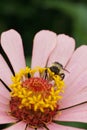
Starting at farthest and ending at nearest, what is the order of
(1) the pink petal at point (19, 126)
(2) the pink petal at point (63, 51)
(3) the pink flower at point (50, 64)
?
(2) the pink petal at point (63, 51), (3) the pink flower at point (50, 64), (1) the pink petal at point (19, 126)

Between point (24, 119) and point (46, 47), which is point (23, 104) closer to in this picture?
point (24, 119)

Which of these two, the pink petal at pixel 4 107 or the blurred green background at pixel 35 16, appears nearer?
the pink petal at pixel 4 107

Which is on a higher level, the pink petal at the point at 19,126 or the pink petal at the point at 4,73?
the pink petal at the point at 4,73

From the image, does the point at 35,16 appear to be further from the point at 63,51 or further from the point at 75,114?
the point at 75,114

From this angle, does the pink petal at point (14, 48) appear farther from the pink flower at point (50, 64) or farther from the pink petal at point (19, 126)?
the pink petal at point (19, 126)

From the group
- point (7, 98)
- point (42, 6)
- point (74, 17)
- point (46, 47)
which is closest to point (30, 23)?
point (42, 6)

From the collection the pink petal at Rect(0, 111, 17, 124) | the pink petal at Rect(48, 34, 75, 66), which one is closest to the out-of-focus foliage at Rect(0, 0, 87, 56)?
the pink petal at Rect(48, 34, 75, 66)

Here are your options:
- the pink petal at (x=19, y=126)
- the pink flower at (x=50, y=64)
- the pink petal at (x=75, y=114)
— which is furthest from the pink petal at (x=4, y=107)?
the pink petal at (x=75, y=114)

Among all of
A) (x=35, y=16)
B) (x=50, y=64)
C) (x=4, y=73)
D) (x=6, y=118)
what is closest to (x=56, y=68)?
(x=50, y=64)
